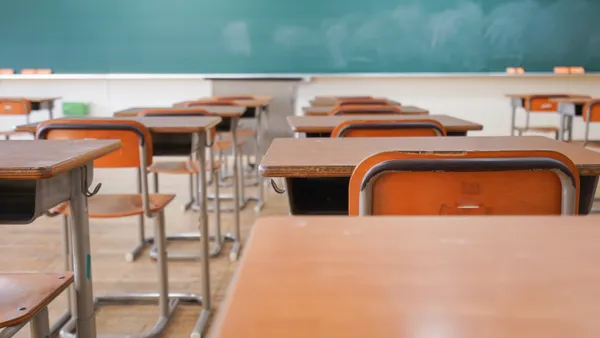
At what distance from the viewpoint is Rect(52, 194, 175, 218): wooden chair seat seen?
2342 mm

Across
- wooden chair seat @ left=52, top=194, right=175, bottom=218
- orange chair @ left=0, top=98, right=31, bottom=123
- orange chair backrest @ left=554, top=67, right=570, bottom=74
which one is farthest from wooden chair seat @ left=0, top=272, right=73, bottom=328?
orange chair backrest @ left=554, top=67, right=570, bottom=74

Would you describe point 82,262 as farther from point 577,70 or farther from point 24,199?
point 577,70

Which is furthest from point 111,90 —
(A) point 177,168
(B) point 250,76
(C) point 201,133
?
(C) point 201,133

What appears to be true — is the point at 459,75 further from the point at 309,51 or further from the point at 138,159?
the point at 138,159

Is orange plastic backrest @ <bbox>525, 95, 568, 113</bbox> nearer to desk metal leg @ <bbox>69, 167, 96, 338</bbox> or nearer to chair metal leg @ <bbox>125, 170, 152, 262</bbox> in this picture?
chair metal leg @ <bbox>125, 170, 152, 262</bbox>

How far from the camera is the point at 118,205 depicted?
2508 mm

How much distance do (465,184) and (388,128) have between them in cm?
100

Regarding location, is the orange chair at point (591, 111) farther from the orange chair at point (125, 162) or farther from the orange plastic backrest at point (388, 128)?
the orange chair at point (125, 162)

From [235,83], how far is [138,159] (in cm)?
470

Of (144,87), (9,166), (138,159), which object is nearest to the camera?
(9,166)

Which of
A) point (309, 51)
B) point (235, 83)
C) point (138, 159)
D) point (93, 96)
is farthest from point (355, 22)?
point (138, 159)

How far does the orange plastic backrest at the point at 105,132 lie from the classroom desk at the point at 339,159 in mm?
696

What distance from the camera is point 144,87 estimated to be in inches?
303

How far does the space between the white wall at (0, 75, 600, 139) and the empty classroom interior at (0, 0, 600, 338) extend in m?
0.03
